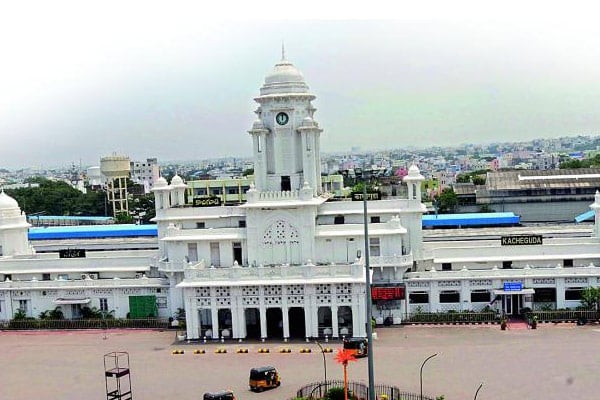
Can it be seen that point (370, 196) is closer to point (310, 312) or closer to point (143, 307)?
point (310, 312)

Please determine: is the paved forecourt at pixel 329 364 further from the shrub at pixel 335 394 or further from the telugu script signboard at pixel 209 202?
the telugu script signboard at pixel 209 202

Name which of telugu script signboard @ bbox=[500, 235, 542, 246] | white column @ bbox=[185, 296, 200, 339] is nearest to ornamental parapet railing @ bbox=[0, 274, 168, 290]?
white column @ bbox=[185, 296, 200, 339]

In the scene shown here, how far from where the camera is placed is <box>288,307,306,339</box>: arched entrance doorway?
1355 inches

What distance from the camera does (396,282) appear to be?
36562 millimetres

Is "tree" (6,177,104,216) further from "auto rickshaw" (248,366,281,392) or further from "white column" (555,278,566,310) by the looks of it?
"auto rickshaw" (248,366,281,392)

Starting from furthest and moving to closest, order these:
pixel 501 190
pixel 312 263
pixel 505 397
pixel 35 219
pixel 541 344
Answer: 1. pixel 35 219
2. pixel 501 190
3. pixel 312 263
4. pixel 541 344
5. pixel 505 397

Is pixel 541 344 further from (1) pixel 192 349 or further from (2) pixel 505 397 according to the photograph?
(1) pixel 192 349

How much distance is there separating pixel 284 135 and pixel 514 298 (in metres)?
14.9

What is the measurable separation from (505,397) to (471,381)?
2.05 metres

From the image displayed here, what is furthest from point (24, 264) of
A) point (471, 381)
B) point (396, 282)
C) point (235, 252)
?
point (471, 381)

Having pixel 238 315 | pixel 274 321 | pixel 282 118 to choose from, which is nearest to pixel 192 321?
pixel 238 315

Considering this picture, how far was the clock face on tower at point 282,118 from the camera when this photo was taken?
38.4 meters

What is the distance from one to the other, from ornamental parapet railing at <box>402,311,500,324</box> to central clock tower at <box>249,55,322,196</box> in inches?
334

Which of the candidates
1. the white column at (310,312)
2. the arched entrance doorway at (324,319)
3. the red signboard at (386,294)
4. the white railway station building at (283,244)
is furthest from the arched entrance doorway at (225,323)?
the red signboard at (386,294)
